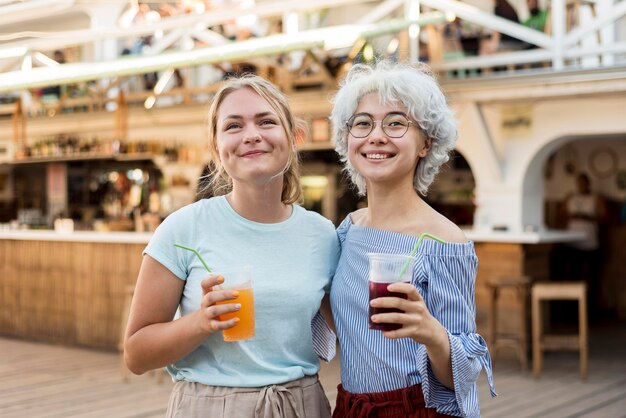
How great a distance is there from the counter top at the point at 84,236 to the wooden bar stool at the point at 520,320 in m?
3.19

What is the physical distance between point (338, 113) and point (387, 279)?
58cm

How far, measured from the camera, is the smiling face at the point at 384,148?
2.19 metres

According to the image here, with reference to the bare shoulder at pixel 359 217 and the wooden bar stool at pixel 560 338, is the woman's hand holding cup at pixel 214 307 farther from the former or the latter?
the wooden bar stool at pixel 560 338

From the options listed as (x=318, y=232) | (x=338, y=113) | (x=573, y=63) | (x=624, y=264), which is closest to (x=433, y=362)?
(x=318, y=232)

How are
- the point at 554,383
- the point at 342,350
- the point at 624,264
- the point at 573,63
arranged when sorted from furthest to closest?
1. the point at 624,264
2. the point at 573,63
3. the point at 554,383
4. the point at 342,350

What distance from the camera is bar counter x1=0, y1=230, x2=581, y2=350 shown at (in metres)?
8.05

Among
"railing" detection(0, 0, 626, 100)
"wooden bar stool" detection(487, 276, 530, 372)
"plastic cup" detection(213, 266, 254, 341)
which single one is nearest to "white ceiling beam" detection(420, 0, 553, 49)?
"railing" detection(0, 0, 626, 100)

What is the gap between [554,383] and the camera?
23.5 feet

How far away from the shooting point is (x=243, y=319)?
200 centimetres

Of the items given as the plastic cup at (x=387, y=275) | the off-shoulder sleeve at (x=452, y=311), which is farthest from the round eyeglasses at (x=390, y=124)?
the plastic cup at (x=387, y=275)

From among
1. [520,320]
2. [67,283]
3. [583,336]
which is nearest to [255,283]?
[583,336]

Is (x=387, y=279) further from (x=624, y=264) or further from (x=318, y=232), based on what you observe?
(x=624, y=264)

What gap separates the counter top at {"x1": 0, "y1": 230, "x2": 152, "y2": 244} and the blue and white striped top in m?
6.26

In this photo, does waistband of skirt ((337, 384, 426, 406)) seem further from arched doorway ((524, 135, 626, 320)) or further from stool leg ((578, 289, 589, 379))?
arched doorway ((524, 135, 626, 320))
